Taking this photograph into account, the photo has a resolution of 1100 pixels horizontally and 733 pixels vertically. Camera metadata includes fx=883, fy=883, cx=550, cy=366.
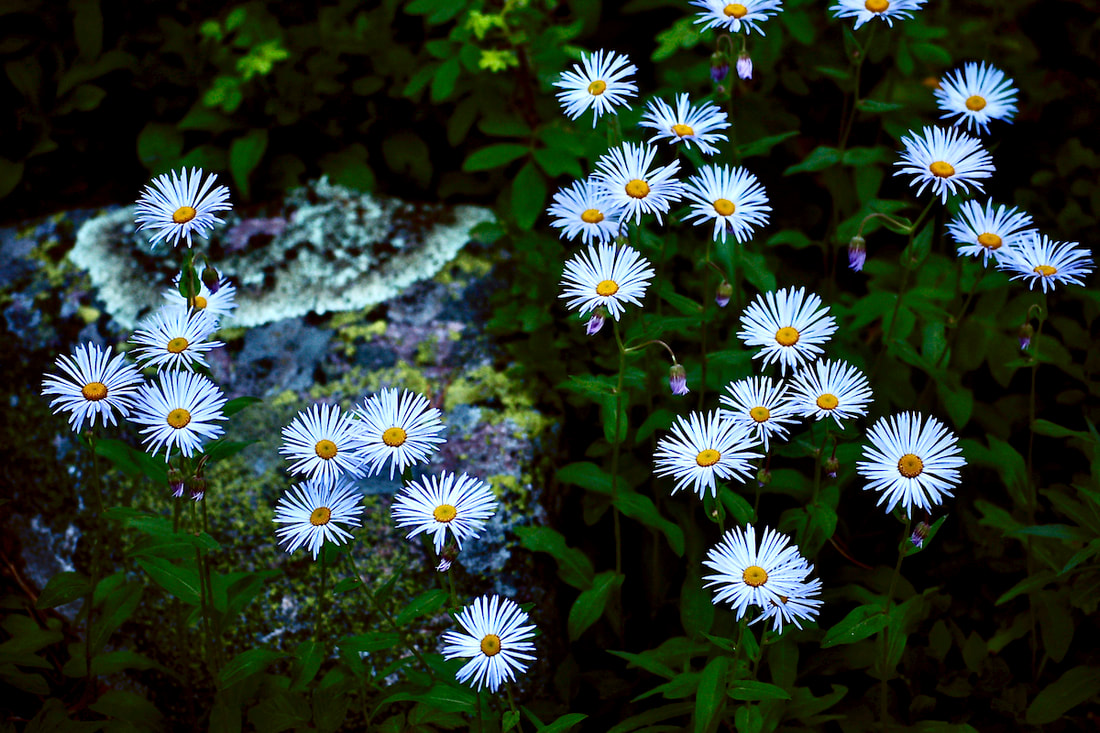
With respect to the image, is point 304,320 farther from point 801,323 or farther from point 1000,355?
point 1000,355

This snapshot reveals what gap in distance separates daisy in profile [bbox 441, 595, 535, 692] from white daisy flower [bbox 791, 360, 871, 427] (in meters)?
0.68

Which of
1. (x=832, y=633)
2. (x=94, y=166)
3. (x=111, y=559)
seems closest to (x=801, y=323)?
(x=832, y=633)

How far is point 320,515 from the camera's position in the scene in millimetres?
1703

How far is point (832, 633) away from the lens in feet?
5.82

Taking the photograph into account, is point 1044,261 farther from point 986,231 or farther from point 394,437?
point 394,437

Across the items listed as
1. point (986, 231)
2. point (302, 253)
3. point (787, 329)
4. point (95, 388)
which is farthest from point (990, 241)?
point (302, 253)

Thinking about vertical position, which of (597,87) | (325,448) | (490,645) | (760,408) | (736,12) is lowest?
(490,645)

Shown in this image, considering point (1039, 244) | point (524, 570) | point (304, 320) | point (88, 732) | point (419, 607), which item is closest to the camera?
point (419, 607)

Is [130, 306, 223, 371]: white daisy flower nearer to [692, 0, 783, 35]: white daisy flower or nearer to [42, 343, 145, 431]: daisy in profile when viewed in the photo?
[42, 343, 145, 431]: daisy in profile

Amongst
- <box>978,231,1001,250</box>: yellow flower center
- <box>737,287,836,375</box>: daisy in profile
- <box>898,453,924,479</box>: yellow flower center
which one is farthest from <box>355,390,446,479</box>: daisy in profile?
<box>978,231,1001,250</box>: yellow flower center

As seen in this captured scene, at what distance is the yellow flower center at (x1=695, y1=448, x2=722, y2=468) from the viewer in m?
1.71

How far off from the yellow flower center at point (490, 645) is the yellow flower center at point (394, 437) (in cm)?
42

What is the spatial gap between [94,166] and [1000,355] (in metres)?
3.29

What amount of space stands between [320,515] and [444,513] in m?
0.24
